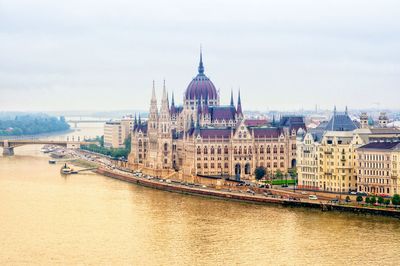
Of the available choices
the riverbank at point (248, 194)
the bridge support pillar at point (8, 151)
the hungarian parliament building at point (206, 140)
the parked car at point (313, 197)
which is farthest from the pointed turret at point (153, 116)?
the bridge support pillar at point (8, 151)

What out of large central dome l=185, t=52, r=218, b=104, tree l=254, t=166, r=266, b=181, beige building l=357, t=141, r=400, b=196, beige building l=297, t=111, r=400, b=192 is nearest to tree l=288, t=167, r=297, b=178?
tree l=254, t=166, r=266, b=181

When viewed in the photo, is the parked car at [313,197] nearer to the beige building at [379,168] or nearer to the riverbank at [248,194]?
the riverbank at [248,194]

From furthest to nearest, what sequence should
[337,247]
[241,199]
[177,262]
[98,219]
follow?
[241,199] → [98,219] → [337,247] → [177,262]

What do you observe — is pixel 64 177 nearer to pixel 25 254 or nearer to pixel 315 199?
pixel 315 199

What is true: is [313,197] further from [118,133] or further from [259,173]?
[118,133]

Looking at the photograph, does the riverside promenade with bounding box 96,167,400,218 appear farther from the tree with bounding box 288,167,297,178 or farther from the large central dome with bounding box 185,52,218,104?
the large central dome with bounding box 185,52,218,104

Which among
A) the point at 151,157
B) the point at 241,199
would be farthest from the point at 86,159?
the point at 241,199
